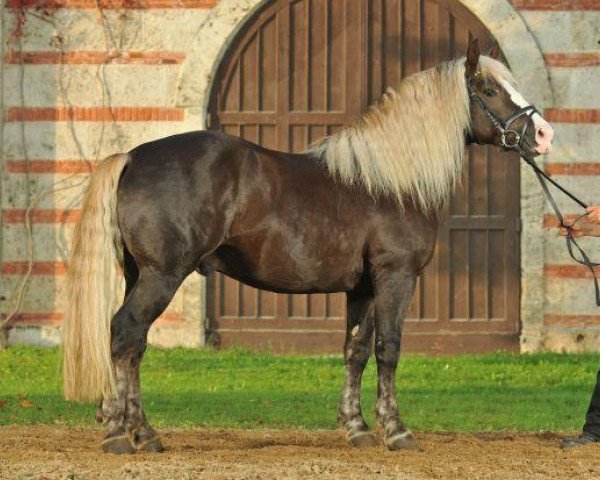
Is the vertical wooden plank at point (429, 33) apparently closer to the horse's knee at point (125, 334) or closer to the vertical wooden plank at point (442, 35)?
the vertical wooden plank at point (442, 35)

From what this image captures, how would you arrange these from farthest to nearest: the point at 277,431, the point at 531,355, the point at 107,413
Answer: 1. the point at 531,355
2. the point at 277,431
3. the point at 107,413

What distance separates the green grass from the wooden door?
0.56 metres

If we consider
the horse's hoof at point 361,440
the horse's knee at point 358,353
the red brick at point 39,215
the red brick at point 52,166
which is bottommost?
the horse's hoof at point 361,440

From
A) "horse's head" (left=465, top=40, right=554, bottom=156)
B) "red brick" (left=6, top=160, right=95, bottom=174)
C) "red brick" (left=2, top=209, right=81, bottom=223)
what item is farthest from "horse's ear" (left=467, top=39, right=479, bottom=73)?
"red brick" (left=2, top=209, right=81, bottom=223)

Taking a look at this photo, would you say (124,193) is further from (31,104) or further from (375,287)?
Result: (31,104)

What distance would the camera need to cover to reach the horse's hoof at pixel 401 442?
8.39 m

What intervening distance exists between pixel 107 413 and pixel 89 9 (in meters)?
7.66

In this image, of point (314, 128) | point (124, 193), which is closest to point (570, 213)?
point (314, 128)

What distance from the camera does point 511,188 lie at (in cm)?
1477

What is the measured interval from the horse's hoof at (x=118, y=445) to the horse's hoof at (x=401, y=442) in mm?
1541

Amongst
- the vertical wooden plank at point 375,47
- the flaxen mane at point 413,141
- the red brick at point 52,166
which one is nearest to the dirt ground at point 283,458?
the flaxen mane at point 413,141

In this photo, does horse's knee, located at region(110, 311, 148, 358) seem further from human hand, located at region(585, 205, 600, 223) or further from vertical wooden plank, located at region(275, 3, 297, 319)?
vertical wooden plank, located at region(275, 3, 297, 319)

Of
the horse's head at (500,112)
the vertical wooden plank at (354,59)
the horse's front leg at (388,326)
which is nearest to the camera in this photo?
the horse's front leg at (388,326)

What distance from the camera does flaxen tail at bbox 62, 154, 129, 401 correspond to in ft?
26.3
